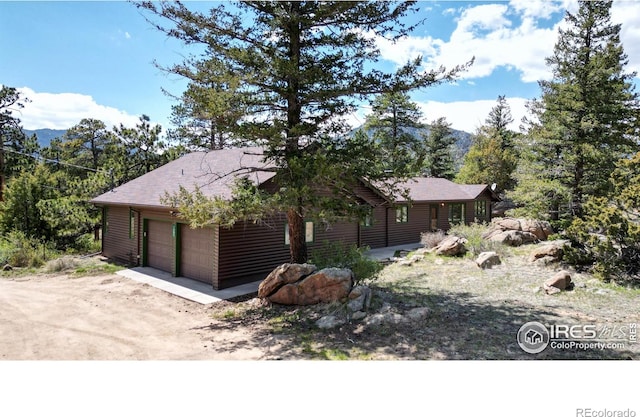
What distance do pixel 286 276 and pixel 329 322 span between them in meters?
1.82

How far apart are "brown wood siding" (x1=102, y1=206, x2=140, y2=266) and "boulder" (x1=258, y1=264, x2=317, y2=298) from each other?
7.02 meters

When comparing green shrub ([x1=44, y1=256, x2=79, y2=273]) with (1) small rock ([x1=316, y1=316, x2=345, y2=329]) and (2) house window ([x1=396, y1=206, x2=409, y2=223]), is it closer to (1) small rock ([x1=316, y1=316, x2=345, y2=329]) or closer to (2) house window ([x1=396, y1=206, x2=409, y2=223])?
(1) small rock ([x1=316, y1=316, x2=345, y2=329])

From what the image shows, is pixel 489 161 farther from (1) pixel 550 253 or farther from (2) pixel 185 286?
(2) pixel 185 286

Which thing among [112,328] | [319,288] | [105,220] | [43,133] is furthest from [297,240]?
[105,220]

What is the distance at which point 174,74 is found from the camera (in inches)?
302

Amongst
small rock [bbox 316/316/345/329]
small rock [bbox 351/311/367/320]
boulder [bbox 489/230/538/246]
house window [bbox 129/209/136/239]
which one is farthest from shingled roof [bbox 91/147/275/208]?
boulder [bbox 489/230/538/246]

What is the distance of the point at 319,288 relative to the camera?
7691mm

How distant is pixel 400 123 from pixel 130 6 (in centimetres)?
2593

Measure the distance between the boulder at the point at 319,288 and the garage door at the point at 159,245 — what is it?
17.8ft

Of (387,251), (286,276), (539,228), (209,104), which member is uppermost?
(209,104)

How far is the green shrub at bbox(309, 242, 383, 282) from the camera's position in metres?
8.30
